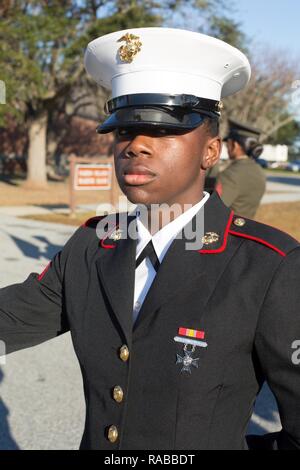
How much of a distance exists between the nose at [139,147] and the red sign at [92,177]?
11789 millimetres

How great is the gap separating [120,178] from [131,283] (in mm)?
285

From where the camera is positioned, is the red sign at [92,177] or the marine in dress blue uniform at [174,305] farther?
the red sign at [92,177]

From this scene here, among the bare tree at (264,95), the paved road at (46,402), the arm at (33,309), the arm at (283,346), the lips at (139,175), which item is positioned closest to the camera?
the arm at (283,346)

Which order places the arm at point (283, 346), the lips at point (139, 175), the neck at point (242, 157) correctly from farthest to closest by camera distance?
the neck at point (242, 157) < the lips at point (139, 175) < the arm at point (283, 346)

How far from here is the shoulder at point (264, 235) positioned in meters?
1.48

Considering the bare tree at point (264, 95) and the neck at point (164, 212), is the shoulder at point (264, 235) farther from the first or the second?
the bare tree at point (264, 95)

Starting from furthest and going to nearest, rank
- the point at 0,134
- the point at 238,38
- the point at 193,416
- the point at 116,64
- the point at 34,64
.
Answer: the point at 0,134
the point at 238,38
the point at 34,64
the point at 116,64
the point at 193,416

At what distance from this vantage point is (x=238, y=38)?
78.3 feet

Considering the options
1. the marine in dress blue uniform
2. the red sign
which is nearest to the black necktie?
the marine in dress blue uniform

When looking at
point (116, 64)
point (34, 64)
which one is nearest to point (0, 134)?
point (34, 64)

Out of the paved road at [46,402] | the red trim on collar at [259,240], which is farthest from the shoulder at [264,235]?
the paved road at [46,402]

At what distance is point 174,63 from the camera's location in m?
1.60

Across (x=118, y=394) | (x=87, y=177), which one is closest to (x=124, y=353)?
(x=118, y=394)

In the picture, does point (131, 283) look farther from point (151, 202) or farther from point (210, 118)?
point (210, 118)
